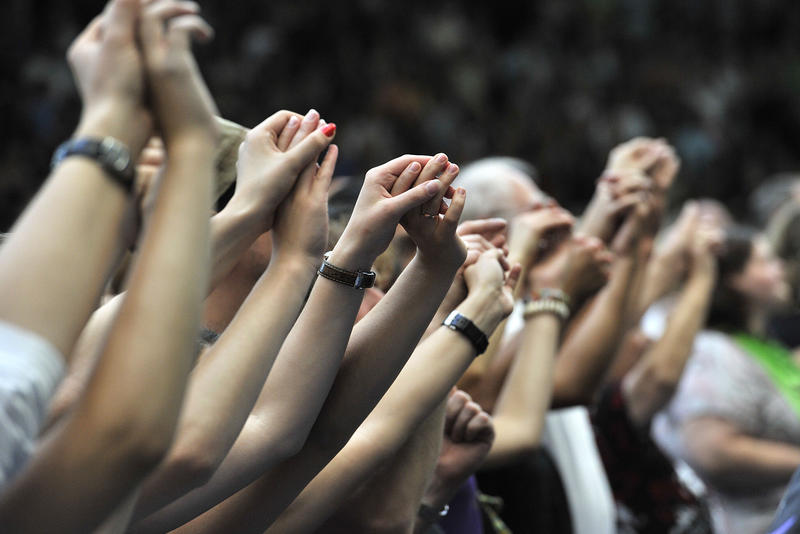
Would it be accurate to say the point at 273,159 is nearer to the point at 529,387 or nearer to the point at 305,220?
the point at 305,220

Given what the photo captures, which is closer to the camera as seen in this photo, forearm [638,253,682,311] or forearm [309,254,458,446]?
forearm [309,254,458,446]

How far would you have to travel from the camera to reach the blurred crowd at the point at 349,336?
784mm

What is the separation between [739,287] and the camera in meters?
3.20

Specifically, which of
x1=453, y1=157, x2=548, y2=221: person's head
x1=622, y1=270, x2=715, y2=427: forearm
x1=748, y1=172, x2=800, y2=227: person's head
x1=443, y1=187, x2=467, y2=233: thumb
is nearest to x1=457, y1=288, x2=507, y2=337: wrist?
x1=443, y1=187, x2=467, y2=233: thumb

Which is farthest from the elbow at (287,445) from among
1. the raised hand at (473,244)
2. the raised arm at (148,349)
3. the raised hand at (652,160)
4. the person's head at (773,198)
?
the person's head at (773,198)

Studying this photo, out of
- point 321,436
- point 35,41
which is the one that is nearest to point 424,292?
point 321,436

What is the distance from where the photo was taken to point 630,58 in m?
7.46

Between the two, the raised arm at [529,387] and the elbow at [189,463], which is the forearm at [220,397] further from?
the raised arm at [529,387]

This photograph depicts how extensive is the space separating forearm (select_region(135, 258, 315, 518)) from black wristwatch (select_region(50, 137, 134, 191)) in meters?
0.24

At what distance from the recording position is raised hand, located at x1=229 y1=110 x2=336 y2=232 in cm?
114

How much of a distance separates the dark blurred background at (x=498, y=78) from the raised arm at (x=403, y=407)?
11.4 ft

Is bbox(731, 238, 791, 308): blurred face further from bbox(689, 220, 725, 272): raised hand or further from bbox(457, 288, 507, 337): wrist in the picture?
bbox(457, 288, 507, 337): wrist

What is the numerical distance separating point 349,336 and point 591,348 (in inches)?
46.0

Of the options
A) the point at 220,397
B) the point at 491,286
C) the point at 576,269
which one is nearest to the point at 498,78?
the point at 576,269
